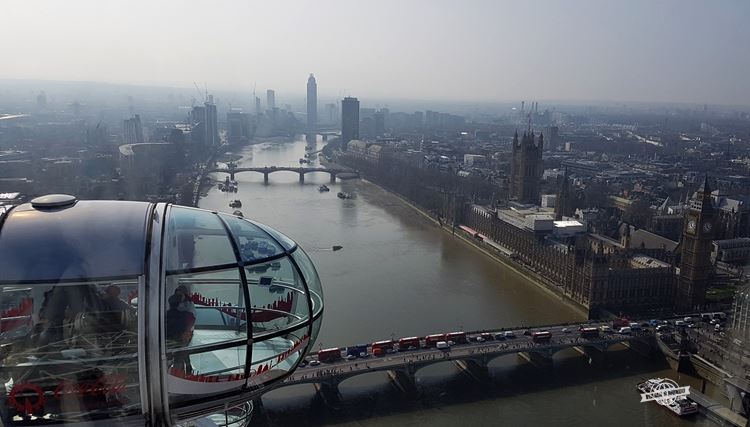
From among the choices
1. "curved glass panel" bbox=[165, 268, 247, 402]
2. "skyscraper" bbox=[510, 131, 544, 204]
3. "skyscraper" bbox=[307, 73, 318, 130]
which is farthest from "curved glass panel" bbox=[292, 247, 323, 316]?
"skyscraper" bbox=[307, 73, 318, 130]

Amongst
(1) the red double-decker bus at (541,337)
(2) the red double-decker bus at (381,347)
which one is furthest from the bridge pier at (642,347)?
(2) the red double-decker bus at (381,347)

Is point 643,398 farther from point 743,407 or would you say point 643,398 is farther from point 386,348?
point 386,348

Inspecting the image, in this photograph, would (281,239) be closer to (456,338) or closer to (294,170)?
(456,338)

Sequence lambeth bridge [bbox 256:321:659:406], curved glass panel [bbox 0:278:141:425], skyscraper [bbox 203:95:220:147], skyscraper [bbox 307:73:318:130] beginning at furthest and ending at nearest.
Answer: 1. skyscraper [bbox 307:73:318:130]
2. skyscraper [bbox 203:95:220:147]
3. lambeth bridge [bbox 256:321:659:406]
4. curved glass panel [bbox 0:278:141:425]

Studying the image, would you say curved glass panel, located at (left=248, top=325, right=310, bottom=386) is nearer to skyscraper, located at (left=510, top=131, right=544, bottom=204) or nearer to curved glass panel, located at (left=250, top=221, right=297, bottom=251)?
curved glass panel, located at (left=250, top=221, right=297, bottom=251)

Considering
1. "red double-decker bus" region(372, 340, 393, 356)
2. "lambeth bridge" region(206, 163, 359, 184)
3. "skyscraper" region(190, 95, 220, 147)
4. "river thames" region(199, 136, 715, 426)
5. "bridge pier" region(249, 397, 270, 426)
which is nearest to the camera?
"bridge pier" region(249, 397, 270, 426)

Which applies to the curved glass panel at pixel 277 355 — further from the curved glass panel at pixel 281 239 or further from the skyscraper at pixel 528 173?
the skyscraper at pixel 528 173

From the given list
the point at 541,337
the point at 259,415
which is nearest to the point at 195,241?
the point at 259,415
